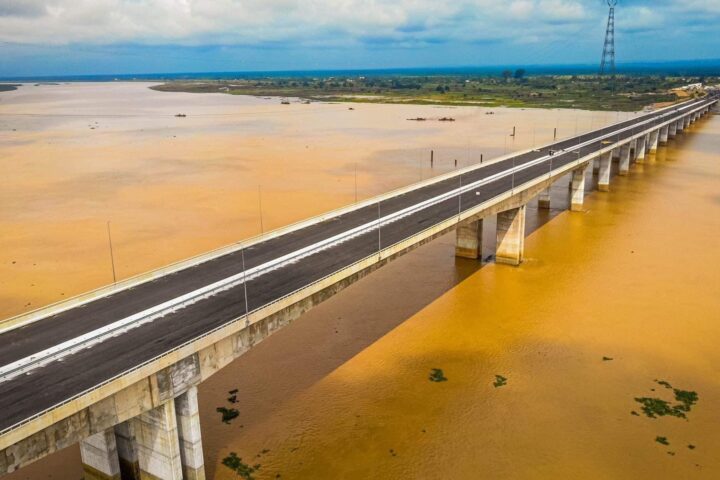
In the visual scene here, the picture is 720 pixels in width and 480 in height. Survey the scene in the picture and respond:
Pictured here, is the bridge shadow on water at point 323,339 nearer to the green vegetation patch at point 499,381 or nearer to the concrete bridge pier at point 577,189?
the green vegetation patch at point 499,381

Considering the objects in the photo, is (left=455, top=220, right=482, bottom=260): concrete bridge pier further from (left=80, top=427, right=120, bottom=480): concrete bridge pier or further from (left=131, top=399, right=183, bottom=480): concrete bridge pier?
(left=80, top=427, right=120, bottom=480): concrete bridge pier

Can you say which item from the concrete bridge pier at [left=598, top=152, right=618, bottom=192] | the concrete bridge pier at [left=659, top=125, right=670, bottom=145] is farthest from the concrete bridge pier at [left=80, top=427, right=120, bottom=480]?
the concrete bridge pier at [left=659, top=125, right=670, bottom=145]

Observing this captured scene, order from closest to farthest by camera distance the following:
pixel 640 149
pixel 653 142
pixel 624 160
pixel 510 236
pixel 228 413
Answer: pixel 228 413 < pixel 510 236 < pixel 624 160 < pixel 640 149 < pixel 653 142

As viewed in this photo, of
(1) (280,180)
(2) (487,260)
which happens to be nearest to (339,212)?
(2) (487,260)

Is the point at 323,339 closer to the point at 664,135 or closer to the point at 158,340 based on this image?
the point at 158,340

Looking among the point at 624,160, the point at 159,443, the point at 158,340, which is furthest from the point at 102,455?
the point at 624,160
